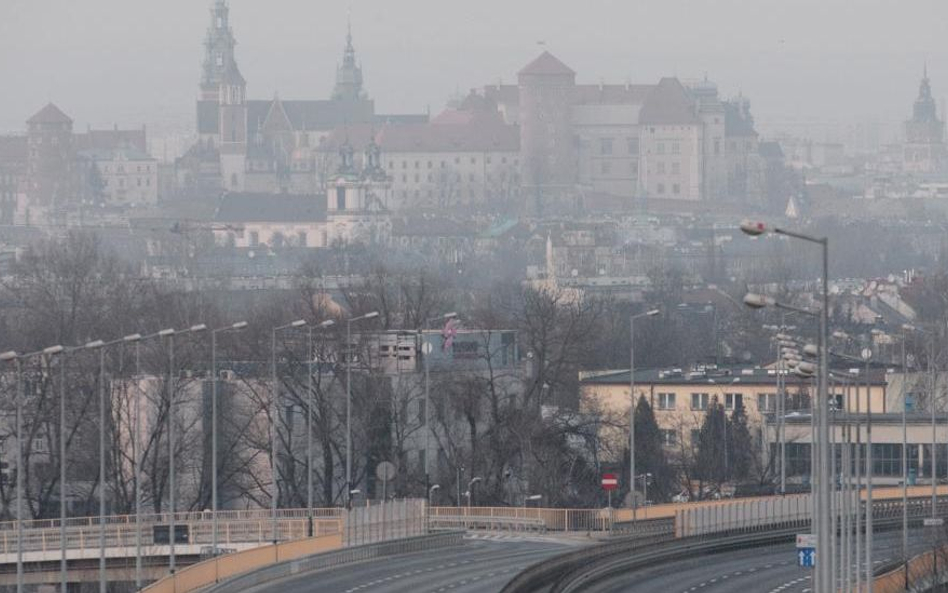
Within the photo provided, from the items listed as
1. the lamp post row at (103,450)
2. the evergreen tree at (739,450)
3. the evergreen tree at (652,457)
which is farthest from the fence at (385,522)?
the evergreen tree at (739,450)

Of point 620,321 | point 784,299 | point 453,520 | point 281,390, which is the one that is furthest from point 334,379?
point 784,299

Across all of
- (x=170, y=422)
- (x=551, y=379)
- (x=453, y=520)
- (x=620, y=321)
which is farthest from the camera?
(x=620, y=321)

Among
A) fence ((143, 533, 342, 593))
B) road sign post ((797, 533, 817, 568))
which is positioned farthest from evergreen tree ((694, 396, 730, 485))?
road sign post ((797, 533, 817, 568))

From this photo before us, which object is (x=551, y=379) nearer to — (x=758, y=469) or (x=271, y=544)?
(x=758, y=469)

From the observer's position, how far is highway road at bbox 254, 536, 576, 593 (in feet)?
140

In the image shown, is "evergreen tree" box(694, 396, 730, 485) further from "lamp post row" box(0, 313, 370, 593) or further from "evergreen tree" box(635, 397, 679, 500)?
"lamp post row" box(0, 313, 370, 593)

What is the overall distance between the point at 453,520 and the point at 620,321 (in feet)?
205

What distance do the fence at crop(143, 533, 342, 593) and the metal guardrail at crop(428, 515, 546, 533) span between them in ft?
26.7

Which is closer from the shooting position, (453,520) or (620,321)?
(453,520)

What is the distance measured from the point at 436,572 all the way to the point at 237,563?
281 centimetres

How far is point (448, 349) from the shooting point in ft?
252

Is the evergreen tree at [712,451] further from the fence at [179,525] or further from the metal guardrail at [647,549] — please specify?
the fence at [179,525]

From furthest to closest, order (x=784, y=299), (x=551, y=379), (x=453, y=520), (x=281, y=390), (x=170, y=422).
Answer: (x=784, y=299) → (x=551, y=379) → (x=281, y=390) → (x=453, y=520) → (x=170, y=422)

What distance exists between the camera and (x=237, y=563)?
144 ft
